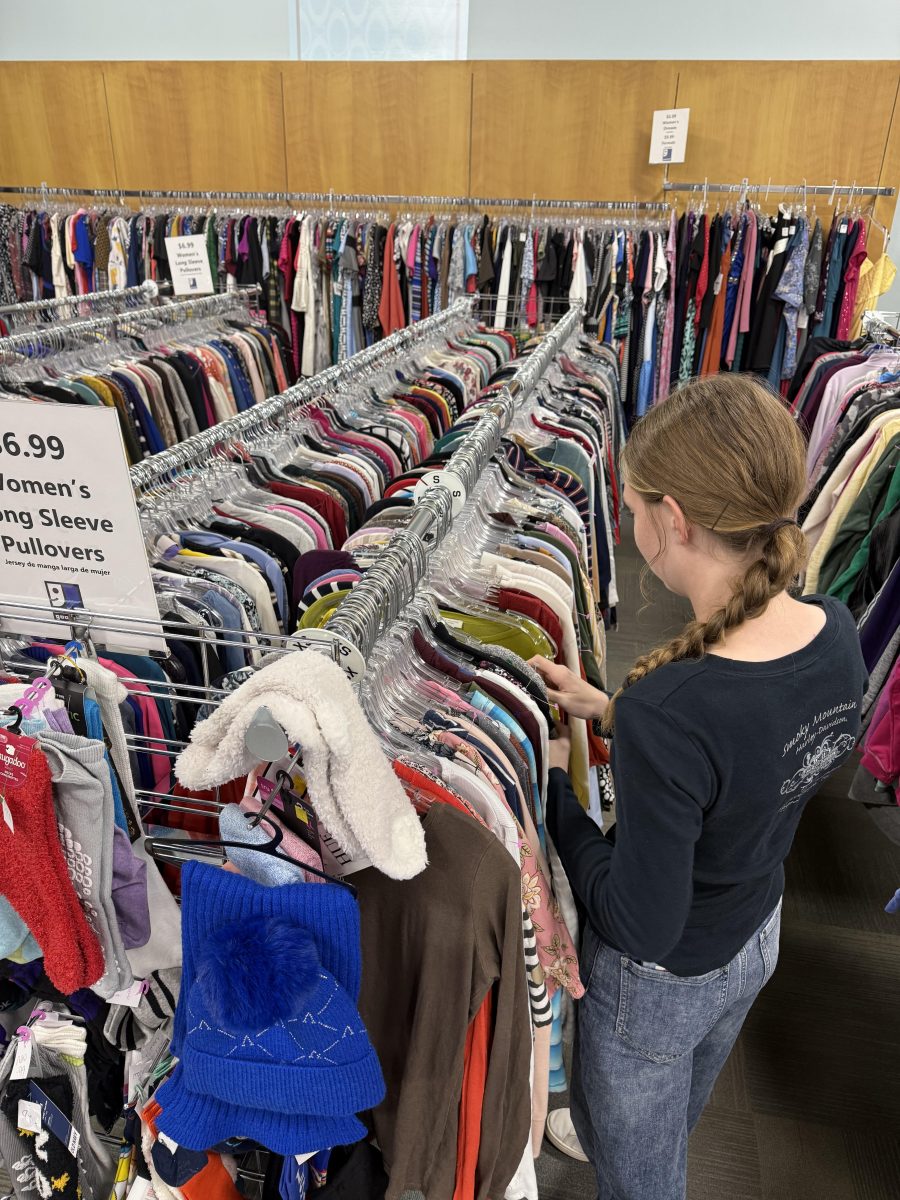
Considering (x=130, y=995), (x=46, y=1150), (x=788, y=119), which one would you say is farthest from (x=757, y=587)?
(x=788, y=119)

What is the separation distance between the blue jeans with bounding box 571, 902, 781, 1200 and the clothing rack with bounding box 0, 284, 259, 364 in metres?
3.29

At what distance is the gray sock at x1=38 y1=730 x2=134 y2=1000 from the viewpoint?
0.97m

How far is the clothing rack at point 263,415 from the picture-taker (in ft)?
6.29

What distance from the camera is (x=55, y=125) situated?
22.4 feet

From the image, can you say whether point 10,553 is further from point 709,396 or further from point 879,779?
point 879,779

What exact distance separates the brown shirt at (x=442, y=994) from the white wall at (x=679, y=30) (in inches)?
269

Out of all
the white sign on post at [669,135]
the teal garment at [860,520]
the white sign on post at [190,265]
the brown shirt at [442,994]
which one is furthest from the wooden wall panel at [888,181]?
the brown shirt at [442,994]

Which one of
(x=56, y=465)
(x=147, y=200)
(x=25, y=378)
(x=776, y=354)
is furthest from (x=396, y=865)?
(x=147, y=200)

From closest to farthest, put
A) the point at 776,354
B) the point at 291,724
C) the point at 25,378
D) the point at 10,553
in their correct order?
1. the point at 291,724
2. the point at 10,553
3. the point at 25,378
4. the point at 776,354

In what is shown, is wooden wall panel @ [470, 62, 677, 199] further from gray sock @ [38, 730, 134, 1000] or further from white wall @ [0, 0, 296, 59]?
gray sock @ [38, 730, 134, 1000]

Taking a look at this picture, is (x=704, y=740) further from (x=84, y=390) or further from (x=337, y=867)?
(x=84, y=390)

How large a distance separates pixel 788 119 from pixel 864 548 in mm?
4316

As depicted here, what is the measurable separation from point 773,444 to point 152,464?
55.5 inches

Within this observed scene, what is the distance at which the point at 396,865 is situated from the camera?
3.03ft
